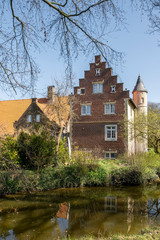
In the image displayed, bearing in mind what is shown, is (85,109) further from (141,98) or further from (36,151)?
(36,151)

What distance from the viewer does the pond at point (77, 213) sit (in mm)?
6066

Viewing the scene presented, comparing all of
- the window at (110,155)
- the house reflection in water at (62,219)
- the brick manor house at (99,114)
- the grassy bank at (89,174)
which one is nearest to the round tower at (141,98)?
the brick manor house at (99,114)

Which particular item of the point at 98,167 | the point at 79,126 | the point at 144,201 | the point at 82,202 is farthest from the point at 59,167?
the point at 79,126

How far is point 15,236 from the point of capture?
577 centimetres

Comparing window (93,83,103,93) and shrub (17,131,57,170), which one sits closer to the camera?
shrub (17,131,57,170)

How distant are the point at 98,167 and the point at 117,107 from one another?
9.27 metres

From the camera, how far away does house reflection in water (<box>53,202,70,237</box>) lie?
6.09 meters

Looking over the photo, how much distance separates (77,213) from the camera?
7.86 metres

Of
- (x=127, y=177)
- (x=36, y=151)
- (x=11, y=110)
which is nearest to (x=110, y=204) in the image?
(x=127, y=177)

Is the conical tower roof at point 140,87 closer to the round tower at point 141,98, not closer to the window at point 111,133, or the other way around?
the round tower at point 141,98

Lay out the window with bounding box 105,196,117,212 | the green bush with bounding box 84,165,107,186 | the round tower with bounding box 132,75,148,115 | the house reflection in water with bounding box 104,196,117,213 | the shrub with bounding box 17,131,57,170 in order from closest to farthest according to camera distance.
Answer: the house reflection in water with bounding box 104,196,117,213 < the window with bounding box 105,196,117,212 < the shrub with bounding box 17,131,57,170 < the green bush with bounding box 84,165,107,186 < the round tower with bounding box 132,75,148,115

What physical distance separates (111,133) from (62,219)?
14.7m

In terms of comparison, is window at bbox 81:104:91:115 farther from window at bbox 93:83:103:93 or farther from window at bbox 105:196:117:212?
window at bbox 105:196:117:212

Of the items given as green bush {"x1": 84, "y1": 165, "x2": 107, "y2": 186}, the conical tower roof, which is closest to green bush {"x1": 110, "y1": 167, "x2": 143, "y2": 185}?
green bush {"x1": 84, "y1": 165, "x2": 107, "y2": 186}
